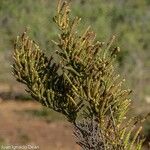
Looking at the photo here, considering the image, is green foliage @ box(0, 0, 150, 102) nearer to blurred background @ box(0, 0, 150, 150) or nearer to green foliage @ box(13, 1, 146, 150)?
blurred background @ box(0, 0, 150, 150)

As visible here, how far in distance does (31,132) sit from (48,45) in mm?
2744

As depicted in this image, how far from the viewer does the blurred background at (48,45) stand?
845 inches

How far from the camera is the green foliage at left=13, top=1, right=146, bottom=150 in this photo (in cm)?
506

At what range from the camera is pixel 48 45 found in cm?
2098

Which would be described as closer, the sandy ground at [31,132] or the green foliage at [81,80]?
the green foliage at [81,80]

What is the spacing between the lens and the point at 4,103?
86.2 ft

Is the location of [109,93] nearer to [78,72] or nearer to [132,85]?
[78,72]

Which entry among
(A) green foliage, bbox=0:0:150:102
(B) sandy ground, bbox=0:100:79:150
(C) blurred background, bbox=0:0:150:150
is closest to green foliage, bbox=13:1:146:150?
(B) sandy ground, bbox=0:100:79:150

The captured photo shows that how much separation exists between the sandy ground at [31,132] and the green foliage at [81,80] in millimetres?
12175

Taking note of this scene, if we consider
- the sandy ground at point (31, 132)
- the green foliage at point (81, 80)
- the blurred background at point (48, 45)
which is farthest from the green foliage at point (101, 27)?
the green foliage at point (81, 80)

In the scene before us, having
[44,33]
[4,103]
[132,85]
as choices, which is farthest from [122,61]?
[4,103]

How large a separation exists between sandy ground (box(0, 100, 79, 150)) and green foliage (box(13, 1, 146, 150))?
39.9ft

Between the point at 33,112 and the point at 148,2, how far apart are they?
64.8 feet

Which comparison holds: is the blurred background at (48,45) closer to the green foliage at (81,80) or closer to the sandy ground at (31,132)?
the sandy ground at (31,132)
